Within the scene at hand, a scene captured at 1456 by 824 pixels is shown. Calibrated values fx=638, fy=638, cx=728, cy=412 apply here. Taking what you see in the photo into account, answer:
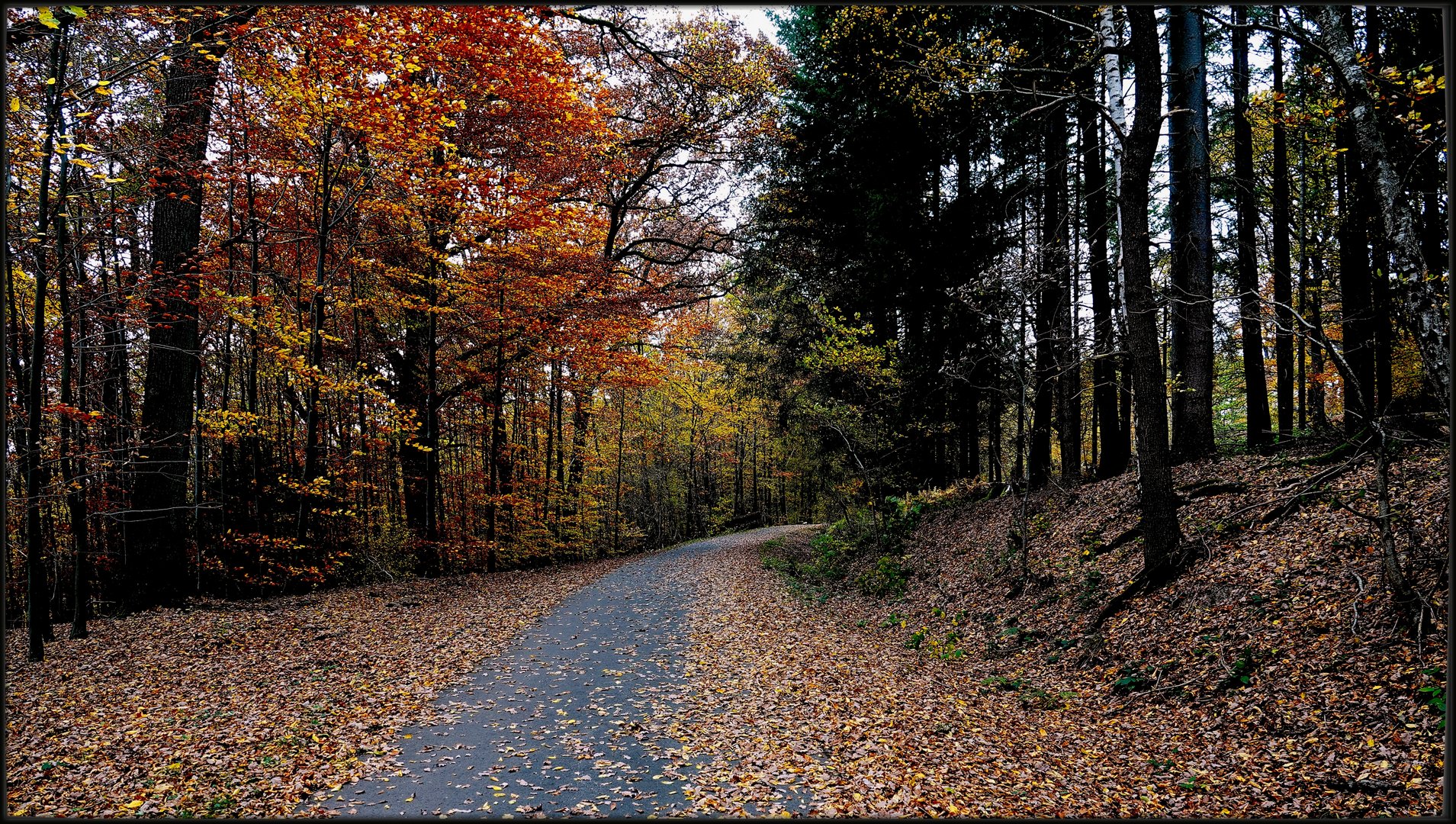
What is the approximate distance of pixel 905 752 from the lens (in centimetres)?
562

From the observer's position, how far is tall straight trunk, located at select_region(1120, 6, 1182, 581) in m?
7.91

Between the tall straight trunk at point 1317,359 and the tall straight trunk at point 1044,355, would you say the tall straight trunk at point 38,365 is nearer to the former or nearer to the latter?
the tall straight trunk at point 1044,355

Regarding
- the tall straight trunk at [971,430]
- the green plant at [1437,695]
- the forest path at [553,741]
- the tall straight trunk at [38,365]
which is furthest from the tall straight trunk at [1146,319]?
the tall straight trunk at [38,365]

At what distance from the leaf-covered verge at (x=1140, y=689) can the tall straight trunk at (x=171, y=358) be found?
9.18 meters

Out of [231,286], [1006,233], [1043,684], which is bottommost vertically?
[1043,684]

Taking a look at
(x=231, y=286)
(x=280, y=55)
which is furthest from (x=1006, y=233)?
(x=231, y=286)

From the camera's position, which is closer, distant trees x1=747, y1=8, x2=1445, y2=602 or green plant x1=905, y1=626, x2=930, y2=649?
distant trees x1=747, y1=8, x2=1445, y2=602

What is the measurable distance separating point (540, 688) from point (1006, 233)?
13246 millimetres

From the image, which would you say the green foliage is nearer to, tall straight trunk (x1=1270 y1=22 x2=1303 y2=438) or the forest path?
the forest path

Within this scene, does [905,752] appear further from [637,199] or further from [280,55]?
[637,199]

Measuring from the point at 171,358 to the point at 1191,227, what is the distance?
17.0m

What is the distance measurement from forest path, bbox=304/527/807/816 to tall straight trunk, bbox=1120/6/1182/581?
593 centimetres

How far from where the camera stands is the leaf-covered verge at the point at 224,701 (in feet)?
15.9

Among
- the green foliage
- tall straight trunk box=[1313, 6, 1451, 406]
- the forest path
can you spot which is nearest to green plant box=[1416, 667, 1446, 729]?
tall straight trunk box=[1313, 6, 1451, 406]
